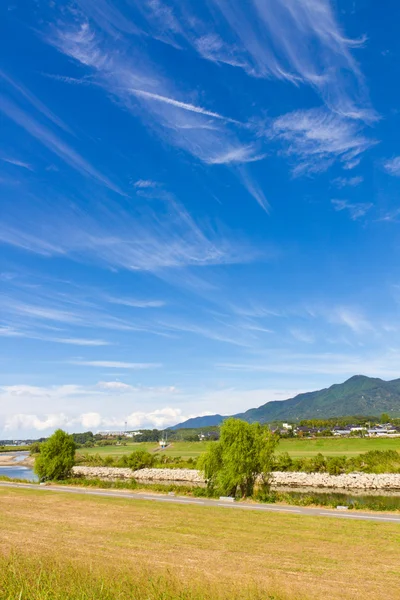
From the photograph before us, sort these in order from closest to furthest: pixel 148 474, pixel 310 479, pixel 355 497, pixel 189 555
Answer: pixel 189 555
pixel 355 497
pixel 310 479
pixel 148 474

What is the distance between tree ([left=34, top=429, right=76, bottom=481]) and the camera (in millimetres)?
62500

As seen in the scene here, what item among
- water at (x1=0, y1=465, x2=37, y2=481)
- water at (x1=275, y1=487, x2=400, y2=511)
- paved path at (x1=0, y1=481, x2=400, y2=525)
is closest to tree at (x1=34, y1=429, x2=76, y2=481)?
paved path at (x1=0, y1=481, x2=400, y2=525)

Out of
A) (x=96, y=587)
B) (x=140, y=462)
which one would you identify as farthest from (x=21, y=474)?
(x=96, y=587)

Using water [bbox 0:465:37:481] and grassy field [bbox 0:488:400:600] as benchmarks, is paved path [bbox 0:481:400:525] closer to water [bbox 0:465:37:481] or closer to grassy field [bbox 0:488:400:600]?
grassy field [bbox 0:488:400:600]

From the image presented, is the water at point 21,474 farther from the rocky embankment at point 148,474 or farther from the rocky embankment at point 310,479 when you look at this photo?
the rocky embankment at point 310,479

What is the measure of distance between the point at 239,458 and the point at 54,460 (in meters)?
29.7

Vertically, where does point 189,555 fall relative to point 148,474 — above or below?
above

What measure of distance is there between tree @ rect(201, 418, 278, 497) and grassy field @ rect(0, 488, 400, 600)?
811 cm

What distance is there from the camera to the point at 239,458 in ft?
148

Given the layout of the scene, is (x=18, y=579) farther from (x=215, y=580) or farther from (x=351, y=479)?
(x=351, y=479)

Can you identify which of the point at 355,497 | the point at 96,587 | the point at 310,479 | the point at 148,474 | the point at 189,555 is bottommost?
the point at 355,497

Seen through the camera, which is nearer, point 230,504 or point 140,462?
point 230,504

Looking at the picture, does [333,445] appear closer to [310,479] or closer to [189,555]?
[310,479]

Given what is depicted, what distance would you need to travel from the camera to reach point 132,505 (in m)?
39.2
